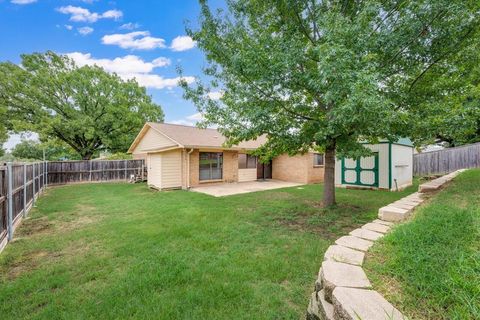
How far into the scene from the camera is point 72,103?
63.9ft

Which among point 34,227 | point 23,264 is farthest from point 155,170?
point 23,264

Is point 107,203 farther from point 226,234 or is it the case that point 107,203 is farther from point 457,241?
point 457,241

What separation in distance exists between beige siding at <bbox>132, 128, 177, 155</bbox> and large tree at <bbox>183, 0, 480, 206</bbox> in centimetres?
714

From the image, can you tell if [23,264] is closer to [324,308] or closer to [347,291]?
[324,308]

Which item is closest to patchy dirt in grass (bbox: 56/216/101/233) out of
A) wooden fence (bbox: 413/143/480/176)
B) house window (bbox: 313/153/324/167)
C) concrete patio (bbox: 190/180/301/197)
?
concrete patio (bbox: 190/180/301/197)

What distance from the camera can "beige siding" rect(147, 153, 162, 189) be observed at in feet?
38.3

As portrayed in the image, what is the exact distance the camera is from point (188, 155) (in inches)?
475

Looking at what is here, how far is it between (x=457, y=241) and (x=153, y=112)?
77.2 ft

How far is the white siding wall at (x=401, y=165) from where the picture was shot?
1102 centimetres

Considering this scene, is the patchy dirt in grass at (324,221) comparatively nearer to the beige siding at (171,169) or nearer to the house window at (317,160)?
the beige siding at (171,169)

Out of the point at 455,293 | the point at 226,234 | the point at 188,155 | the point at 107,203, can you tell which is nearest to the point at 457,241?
the point at 455,293

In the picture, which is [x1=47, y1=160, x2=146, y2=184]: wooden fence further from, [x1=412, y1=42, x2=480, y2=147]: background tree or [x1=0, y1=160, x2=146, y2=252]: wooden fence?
[x1=412, y1=42, x2=480, y2=147]: background tree

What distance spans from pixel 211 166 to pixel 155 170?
3.15 metres

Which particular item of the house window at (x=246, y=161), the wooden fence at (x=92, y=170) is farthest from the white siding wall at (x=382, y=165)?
the wooden fence at (x=92, y=170)
